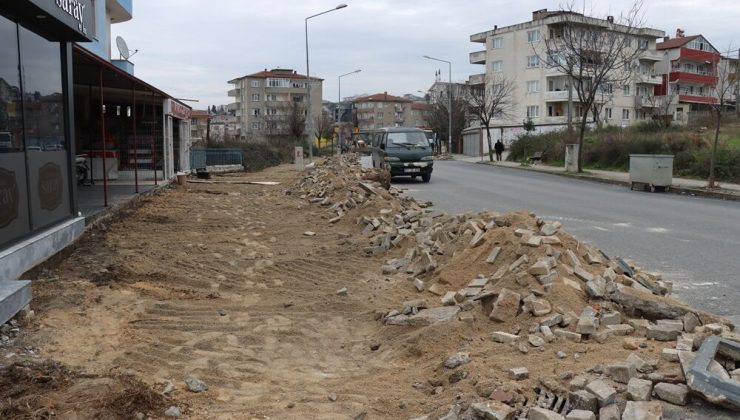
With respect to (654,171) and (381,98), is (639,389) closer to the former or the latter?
(654,171)

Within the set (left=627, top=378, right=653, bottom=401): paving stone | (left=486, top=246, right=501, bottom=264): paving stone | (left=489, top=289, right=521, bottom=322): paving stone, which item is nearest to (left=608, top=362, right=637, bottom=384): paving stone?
(left=627, top=378, right=653, bottom=401): paving stone

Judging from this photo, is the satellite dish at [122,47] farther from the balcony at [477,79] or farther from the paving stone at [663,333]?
the balcony at [477,79]

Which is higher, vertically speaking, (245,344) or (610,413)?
(610,413)

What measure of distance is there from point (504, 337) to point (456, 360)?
64 centimetres

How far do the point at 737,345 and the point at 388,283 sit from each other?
4406 mm

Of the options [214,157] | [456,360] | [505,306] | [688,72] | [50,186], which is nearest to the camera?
[456,360]

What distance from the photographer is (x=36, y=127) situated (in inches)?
328

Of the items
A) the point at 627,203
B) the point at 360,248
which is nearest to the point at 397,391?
the point at 360,248

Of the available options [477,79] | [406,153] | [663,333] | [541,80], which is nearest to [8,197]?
[663,333]

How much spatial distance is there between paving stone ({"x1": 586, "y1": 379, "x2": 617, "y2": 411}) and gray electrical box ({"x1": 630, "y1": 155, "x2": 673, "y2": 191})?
808 inches

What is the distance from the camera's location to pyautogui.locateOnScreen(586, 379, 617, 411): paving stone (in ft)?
12.2

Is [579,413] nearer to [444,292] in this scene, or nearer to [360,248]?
[444,292]

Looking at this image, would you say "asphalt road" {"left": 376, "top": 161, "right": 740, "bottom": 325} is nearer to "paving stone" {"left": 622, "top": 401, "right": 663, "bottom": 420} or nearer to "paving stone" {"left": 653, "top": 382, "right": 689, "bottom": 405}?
"paving stone" {"left": 653, "top": 382, "right": 689, "bottom": 405}

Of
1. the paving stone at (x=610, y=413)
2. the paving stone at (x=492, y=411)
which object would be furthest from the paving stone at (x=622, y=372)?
the paving stone at (x=492, y=411)
